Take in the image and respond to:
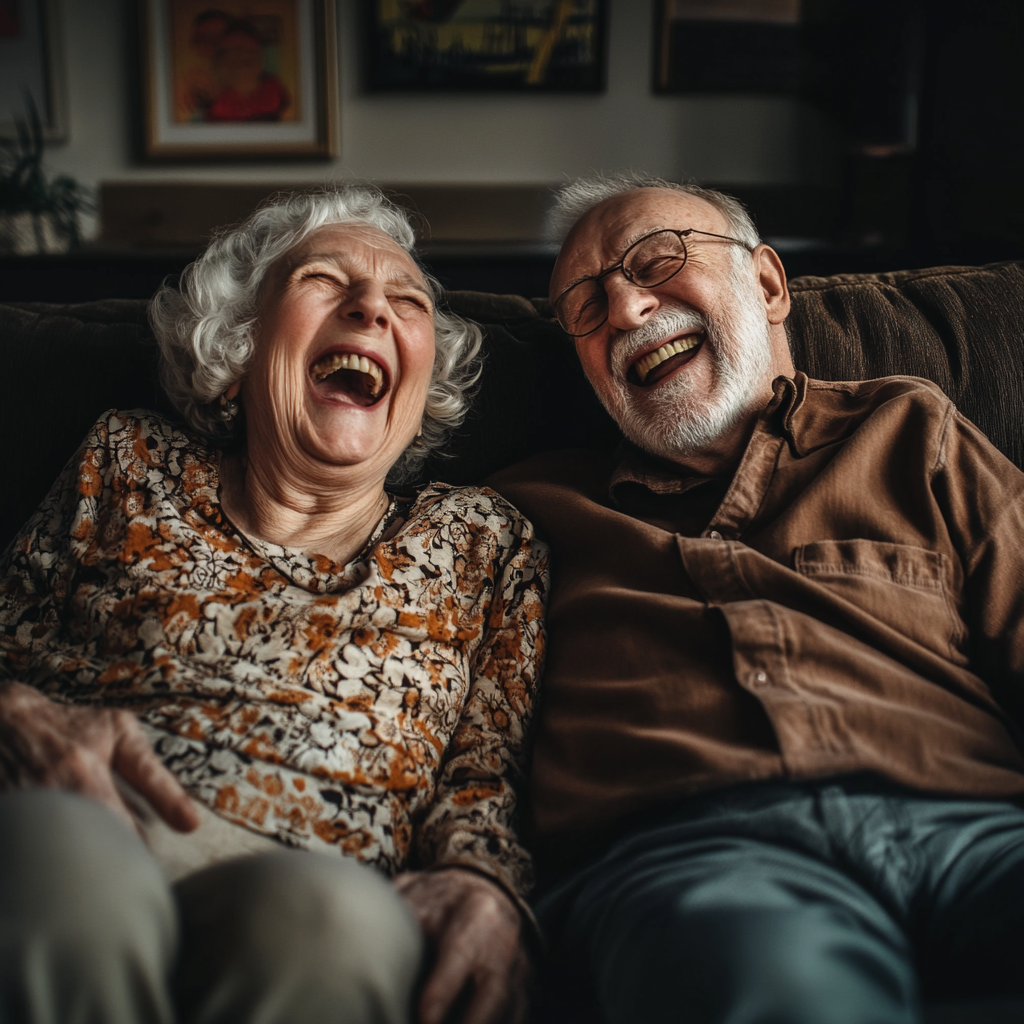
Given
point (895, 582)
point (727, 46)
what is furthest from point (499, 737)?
point (727, 46)

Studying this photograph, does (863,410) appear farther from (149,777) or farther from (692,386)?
(149,777)

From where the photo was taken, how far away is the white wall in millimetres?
3398

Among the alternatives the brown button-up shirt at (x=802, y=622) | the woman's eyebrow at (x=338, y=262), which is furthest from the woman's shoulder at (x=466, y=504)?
the woman's eyebrow at (x=338, y=262)

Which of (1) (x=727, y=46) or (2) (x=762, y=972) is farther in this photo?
(1) (x=727, y=46)

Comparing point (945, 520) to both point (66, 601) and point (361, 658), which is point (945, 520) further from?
point (66, 601)

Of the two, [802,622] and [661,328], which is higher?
[661,328]

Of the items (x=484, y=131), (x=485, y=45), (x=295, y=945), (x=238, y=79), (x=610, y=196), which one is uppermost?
(x=485, y=45)

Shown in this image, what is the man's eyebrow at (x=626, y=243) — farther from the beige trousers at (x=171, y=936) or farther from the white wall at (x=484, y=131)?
the white wall at (x=484, y=131)

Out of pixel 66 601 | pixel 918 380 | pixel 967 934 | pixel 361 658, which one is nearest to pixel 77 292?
pixel 66 601

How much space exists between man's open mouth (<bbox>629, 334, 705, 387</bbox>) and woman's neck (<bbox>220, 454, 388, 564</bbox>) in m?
0.47

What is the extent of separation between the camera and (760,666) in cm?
100

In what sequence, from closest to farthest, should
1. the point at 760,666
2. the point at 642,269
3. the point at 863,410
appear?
the point at 760,666
the point at 863,410
the point at 642,269

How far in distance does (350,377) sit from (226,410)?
20 cm

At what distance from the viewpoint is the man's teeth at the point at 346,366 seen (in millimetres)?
1268
